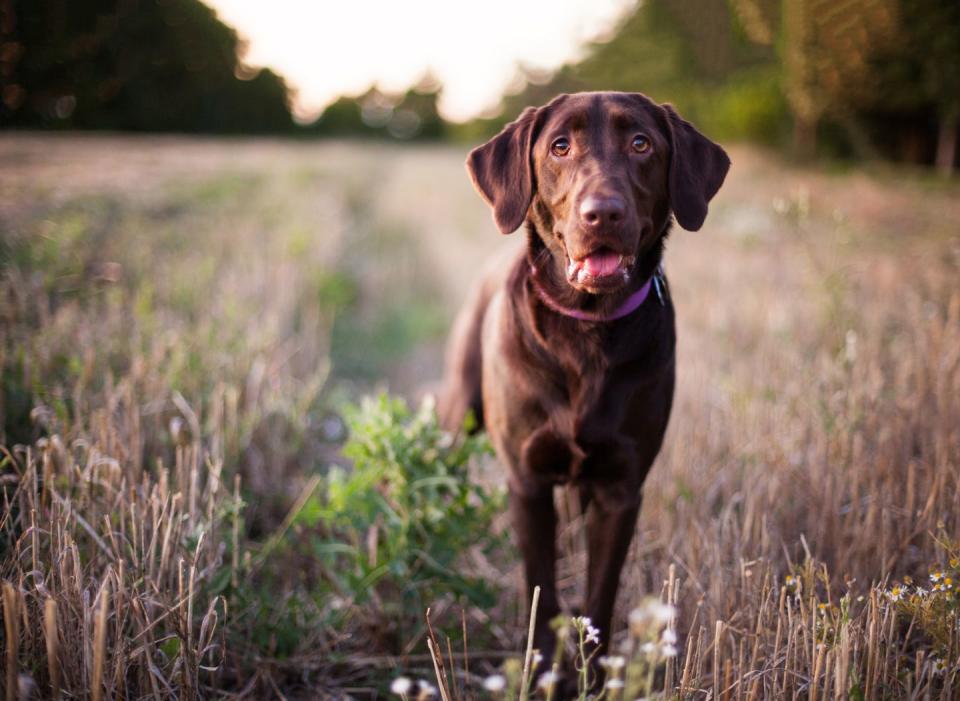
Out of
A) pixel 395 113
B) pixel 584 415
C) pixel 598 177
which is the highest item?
pixel 395 113

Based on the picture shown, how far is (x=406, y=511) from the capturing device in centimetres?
228

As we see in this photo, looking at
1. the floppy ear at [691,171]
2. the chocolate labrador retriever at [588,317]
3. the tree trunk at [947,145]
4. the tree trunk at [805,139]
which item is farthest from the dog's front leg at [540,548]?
the tree trunk at [805,139]

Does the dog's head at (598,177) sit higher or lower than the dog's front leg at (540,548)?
higher

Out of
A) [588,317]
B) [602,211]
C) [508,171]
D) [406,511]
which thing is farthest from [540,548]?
[508,171]

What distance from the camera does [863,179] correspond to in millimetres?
12938

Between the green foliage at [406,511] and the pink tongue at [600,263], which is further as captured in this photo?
the green foliage at [406,511]

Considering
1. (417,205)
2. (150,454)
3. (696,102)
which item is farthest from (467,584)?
(696,102)

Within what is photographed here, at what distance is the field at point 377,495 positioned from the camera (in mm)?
1707

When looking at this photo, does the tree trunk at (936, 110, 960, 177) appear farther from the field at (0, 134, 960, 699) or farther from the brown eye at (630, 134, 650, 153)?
the brown eye at (630, 134, 650, 153)

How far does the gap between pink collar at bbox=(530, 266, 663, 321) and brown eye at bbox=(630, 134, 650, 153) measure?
419 millimetres

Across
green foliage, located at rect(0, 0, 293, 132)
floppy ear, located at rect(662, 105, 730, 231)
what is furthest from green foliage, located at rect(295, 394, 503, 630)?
green foliage, located at rect(0, 0, 293, 132)

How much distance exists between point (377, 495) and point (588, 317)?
104cm

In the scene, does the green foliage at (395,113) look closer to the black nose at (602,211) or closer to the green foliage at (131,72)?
the green foliage at (131,72)

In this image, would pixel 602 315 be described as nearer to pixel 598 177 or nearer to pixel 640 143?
pixel 598 177
